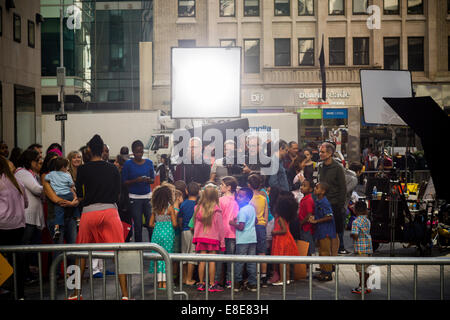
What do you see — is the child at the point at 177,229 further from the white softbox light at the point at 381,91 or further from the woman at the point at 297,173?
the white softbox light at the point at 381,91

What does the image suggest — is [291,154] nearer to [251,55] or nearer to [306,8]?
[251,55]

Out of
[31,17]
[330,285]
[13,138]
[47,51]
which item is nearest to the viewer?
[330,285]

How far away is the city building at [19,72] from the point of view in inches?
773

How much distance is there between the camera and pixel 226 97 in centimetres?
998

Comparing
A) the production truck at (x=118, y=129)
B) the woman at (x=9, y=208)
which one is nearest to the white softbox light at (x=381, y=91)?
the woman at (x=9, y=208)

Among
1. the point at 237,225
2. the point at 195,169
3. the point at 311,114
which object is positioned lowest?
the point at 237,225

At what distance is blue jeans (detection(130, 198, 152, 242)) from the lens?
956 cm

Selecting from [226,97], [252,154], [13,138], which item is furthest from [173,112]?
[13,138]

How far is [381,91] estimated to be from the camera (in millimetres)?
9805

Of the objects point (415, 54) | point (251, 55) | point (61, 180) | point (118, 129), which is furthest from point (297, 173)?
point (415, 54)

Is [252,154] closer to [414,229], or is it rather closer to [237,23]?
[414,229]

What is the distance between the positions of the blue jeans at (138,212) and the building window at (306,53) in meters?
28.1

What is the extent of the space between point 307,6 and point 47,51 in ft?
82.7

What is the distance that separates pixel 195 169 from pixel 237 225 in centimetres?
203
